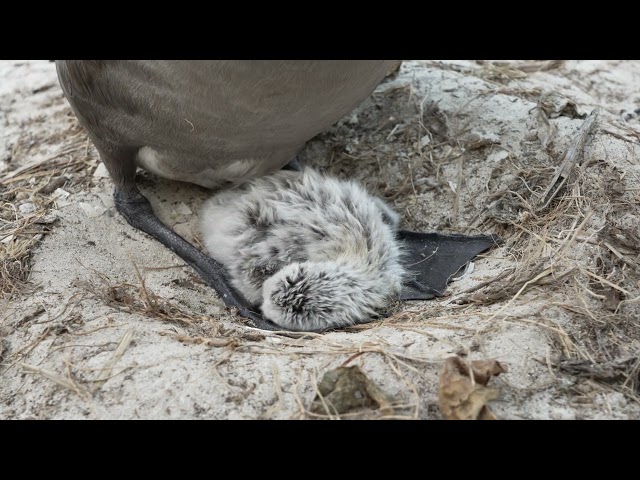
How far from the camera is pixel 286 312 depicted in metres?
2.98

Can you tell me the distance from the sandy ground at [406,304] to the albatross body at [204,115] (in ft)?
0.54

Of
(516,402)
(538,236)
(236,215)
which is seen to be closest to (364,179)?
(236,215)

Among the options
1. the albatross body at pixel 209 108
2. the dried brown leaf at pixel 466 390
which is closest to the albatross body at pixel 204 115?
the albatross body at pixel 209 108

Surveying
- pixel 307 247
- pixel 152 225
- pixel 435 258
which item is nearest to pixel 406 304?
pixel 435 258

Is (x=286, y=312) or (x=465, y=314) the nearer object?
(x=465, y=314)

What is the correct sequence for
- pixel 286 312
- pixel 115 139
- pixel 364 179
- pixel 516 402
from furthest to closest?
1. pixel 364 179
2. pixel 115 139
3. pixel 286 312
4. pixel 516 402

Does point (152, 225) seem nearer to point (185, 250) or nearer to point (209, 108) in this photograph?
point (185, 250)

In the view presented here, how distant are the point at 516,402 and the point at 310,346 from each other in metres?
0.79

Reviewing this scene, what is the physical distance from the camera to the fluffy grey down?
9.76 feet

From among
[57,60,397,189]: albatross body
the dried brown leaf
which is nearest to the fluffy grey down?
[57,60,397,189]: albatross body

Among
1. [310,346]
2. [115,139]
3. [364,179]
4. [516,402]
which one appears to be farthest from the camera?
[364,179]

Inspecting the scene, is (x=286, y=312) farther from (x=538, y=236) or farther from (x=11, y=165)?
(x=11, y=165)

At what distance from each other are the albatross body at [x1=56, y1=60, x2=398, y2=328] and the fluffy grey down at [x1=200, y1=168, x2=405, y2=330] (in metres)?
0.12

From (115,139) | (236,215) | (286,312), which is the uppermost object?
(115,139)
